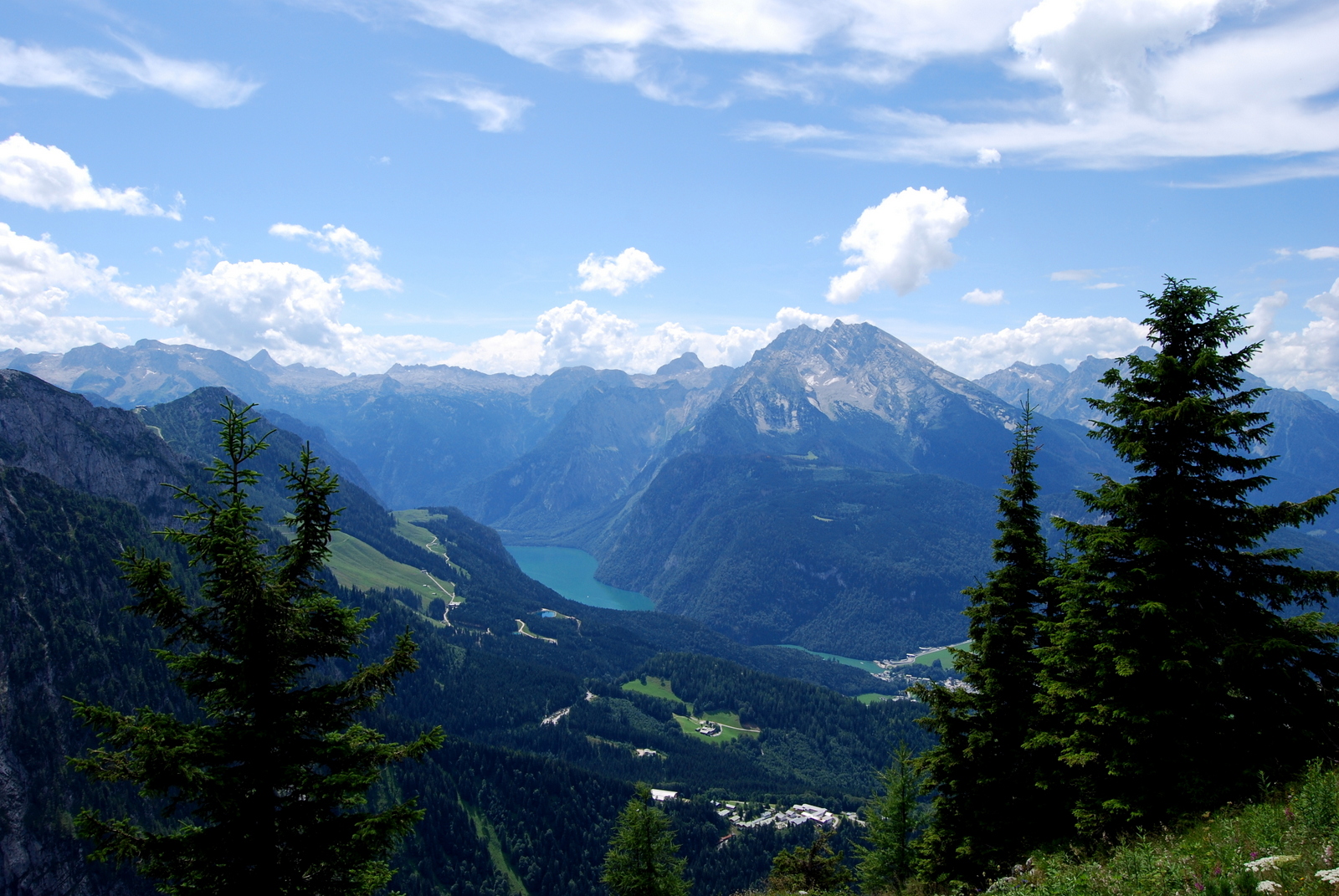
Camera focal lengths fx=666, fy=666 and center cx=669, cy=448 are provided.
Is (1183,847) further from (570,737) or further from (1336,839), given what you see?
(570,737)

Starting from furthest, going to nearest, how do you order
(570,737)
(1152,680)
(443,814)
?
(570,737) → (443,814) → (1152,680)

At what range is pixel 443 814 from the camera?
130125mm

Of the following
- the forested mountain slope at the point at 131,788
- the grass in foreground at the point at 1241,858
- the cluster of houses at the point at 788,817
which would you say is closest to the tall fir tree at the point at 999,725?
the grass in foreground at the point at 1241,858

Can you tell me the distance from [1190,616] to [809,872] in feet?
117

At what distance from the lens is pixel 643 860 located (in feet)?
126

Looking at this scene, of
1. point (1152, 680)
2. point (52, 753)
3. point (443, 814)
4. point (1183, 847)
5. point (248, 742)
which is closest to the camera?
point (248, 742)

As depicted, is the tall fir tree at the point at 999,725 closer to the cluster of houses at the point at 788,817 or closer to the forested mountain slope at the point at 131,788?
the forested mountain slope at the point at 131,788

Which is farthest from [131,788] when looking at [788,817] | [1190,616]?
[1190,616]

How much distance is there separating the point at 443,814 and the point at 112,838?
139m

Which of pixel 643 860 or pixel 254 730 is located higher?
pixel 254 730

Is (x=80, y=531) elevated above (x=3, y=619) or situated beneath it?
elevated above

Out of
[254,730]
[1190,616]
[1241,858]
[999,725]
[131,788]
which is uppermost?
[1190,616]

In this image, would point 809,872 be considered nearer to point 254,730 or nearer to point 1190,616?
point 1190,616

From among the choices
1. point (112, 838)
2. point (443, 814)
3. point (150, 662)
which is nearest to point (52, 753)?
point (150, 662)
